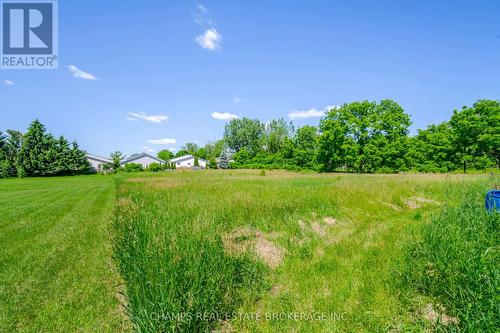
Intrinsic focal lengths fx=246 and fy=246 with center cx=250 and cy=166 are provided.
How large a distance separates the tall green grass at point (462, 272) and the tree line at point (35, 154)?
6511 cm

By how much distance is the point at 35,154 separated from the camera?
51.3 meters

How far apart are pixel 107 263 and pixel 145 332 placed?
3522 mm

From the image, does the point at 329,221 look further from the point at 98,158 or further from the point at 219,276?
the point at 98,158

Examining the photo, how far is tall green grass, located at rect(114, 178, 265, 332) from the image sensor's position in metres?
2.83

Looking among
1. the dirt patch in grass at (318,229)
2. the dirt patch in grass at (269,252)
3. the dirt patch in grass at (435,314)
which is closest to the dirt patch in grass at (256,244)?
the dirt patch in grass at (269,252)

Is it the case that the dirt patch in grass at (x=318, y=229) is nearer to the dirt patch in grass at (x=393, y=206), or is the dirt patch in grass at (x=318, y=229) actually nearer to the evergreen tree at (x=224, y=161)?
the dirt patch in grass at (x=393, y=206)

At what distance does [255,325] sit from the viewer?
11.4ft

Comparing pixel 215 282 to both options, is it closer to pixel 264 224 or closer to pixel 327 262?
pixel 327 262

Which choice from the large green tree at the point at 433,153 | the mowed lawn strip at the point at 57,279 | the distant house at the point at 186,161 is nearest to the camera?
the mowed lawn strip at the point at 57,279

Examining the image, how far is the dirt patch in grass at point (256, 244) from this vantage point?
5109mm

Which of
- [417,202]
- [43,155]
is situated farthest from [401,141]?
[43,155]

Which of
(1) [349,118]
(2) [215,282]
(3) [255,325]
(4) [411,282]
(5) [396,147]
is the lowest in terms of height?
(3) [255,325]

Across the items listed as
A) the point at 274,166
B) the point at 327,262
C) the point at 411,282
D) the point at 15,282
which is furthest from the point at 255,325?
the point at 274,166

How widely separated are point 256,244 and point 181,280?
3.04 meters
